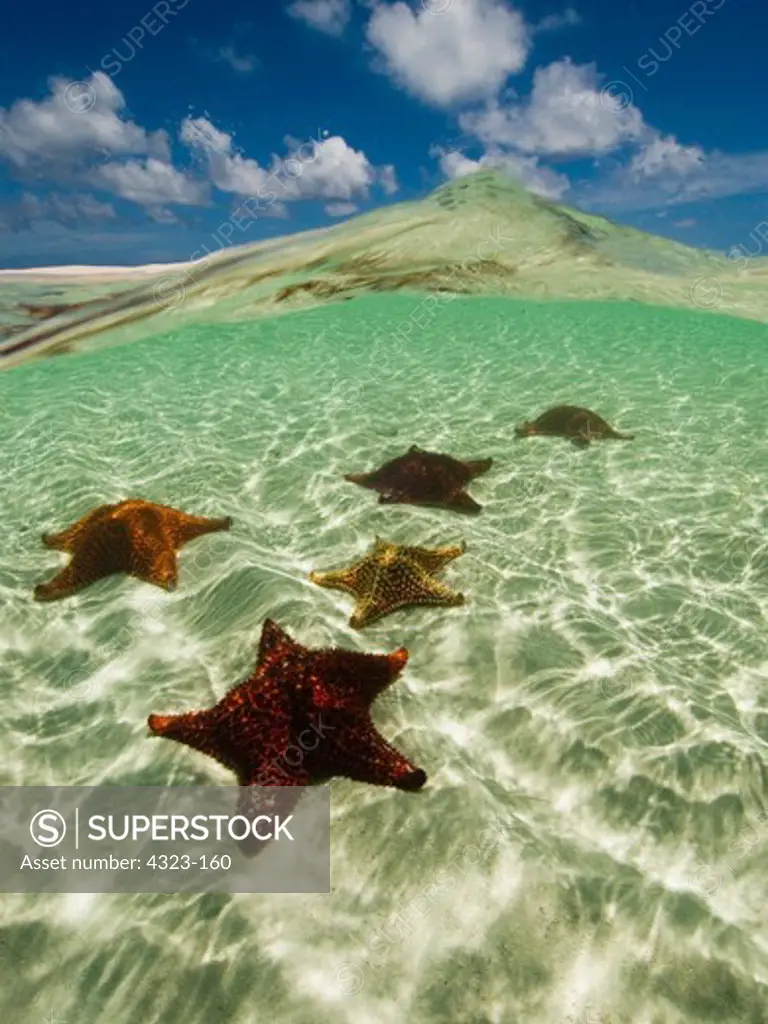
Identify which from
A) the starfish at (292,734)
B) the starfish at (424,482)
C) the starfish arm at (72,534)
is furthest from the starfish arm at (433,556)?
the starfish arm at (72,534)

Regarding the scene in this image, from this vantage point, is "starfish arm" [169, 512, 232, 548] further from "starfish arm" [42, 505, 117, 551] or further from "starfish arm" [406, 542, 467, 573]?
"starfish arm" [406, 542, 467, 573]

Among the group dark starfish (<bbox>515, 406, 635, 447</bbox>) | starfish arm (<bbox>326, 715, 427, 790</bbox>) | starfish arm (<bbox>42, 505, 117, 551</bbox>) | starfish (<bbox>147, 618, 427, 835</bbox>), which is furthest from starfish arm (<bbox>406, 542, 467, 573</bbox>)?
dark starfish (<bbox>515, 406, 635, 447</bbox>)

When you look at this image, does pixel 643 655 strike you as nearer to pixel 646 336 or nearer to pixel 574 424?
pixel 574 424

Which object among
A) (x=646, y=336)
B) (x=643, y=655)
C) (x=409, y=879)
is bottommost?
(x=409, y=879)

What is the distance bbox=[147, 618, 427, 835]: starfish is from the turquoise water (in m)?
0.43

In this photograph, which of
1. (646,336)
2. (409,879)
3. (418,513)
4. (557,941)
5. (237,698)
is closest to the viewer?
(557,941)

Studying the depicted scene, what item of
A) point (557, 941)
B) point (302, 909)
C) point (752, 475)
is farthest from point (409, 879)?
point (752, 475)

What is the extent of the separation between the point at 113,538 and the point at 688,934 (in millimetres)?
6670

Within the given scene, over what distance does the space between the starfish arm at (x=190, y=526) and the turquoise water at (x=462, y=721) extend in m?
0.20

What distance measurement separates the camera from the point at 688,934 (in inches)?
142

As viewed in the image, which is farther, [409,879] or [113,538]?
[113,538]

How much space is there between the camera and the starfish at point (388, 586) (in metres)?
6.29

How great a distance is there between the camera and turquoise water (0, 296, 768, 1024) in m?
3.45

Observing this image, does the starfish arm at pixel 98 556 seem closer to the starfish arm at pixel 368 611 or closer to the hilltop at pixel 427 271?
the starfish arm at pixel 368 611
